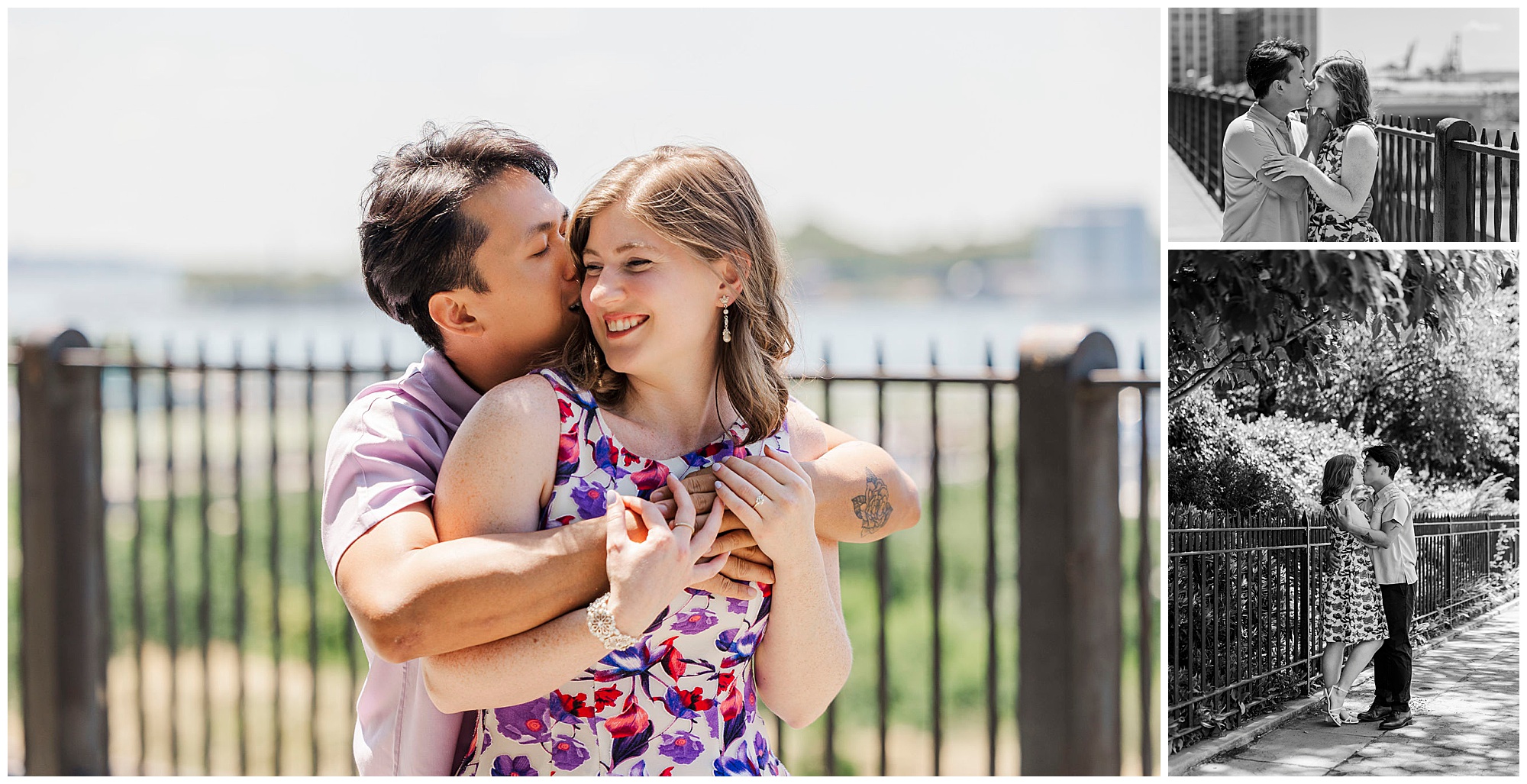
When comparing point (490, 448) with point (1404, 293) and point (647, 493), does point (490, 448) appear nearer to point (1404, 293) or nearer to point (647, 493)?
point (647, 493)

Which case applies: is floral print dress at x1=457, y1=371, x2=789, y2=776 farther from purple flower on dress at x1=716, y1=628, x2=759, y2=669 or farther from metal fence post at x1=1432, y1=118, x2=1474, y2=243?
metal fence post at x1=1432, y1=118, x2=1474, y2=243

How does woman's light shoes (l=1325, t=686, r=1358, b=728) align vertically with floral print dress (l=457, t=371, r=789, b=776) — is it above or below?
below

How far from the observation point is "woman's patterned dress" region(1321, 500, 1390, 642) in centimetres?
301

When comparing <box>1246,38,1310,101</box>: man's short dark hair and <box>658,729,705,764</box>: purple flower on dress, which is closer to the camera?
<box>658,729,705,764</box>: purple flower on dress

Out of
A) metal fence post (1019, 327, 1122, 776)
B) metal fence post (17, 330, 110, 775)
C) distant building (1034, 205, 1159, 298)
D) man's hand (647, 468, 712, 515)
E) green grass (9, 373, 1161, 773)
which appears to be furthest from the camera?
distant building (1034, 205, 1159, 298)

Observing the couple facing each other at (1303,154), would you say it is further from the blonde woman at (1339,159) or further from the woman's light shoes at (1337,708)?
the woman's light shoes at (1337,708)

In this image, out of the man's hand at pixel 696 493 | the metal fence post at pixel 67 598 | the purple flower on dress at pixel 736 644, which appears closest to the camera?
the man's hand at pixel 696 493

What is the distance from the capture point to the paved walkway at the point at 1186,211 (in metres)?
3.08

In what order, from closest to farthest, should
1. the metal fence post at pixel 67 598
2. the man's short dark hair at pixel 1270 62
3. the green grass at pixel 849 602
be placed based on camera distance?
the man's short dark hair at pixel 1270 62 < the metal fence post at pixel 67 598 < the green grass at pixel 849 602

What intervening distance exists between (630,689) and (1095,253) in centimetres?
3515

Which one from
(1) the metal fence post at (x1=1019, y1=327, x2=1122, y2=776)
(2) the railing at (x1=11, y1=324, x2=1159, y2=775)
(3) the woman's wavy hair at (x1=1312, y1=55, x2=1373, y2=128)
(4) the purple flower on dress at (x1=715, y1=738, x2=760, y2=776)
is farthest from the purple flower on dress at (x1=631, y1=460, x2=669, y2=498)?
(3) the woman's wavy hair at (x1=1312, y1=55, x2=1373, y2=128)

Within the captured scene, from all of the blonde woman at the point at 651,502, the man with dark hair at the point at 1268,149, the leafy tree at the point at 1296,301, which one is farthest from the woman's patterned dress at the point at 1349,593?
the blonde woman at the point at 651,502

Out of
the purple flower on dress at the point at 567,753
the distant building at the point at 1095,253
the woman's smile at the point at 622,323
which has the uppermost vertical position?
the distant building at the point at 1095,253

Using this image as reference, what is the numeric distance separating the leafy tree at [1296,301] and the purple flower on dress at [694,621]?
74.7 inches
